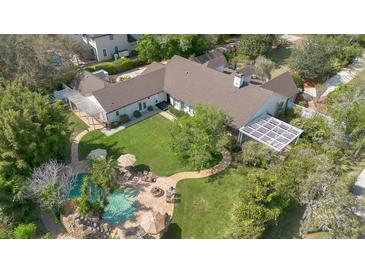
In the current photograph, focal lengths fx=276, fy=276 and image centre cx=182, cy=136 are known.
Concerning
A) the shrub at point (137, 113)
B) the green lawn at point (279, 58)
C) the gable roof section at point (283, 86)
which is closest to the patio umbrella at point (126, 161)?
the shrub at point (137, 113)

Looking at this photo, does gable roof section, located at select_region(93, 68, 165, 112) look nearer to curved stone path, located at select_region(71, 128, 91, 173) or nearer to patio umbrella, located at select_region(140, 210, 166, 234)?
curved stone path, located at select_region(71, 128, 91, 173)

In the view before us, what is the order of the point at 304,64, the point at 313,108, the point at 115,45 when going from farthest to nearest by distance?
the point at 115,45
the point at 304,64
the point at 313,108

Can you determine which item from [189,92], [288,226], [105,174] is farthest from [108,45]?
[288,226]

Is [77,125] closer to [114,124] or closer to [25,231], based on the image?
[114,124]

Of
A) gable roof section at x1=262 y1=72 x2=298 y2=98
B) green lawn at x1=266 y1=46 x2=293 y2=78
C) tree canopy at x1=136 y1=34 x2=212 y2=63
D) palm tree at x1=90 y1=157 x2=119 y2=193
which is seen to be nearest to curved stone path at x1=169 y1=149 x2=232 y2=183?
palm tree at x1=90 y1=157 x2=119 y2=193

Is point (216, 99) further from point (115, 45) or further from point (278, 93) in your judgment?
point (115, 45)

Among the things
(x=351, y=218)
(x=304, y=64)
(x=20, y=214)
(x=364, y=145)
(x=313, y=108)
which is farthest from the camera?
(x=304, y=64)

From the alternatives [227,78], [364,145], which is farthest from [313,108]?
[227,78]
